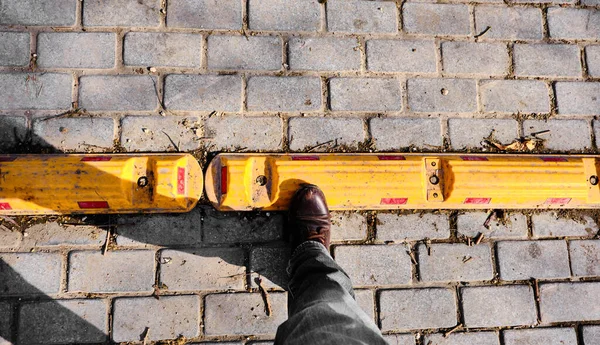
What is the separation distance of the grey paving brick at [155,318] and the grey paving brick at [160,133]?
957 millimetres

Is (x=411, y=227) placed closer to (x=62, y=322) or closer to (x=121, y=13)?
(x=62, y=322)

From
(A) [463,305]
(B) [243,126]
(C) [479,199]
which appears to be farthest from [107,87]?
(A) [463,305]

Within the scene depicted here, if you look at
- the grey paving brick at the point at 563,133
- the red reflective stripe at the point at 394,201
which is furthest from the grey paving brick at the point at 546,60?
the red reflective stripe at the point at 394,201

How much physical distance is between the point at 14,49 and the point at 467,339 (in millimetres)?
3516

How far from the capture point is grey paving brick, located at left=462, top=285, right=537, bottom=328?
2902 millimetres

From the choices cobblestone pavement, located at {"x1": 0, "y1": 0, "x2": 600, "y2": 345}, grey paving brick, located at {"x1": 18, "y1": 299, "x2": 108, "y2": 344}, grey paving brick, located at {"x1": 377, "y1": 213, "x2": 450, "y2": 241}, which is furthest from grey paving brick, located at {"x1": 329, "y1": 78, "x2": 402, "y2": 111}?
grey paving brick, located at {"x1": 18, "y1": 299, "x2": 108, "y2": 344}

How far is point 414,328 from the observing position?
2854 millimetres

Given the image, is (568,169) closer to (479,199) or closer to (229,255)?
(479,199)

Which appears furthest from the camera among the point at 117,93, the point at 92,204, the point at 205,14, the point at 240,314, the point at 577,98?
the point at 577,98

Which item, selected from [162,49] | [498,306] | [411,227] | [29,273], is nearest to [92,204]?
[29,273]

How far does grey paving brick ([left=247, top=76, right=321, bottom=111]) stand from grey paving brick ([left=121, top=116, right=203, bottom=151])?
0.41 metres

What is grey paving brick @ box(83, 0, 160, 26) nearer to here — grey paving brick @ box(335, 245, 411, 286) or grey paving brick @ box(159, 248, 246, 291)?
grey paving brick @ box(159, 248, 246, 291)

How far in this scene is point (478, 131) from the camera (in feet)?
10.1

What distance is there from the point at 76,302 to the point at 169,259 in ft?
1.99
